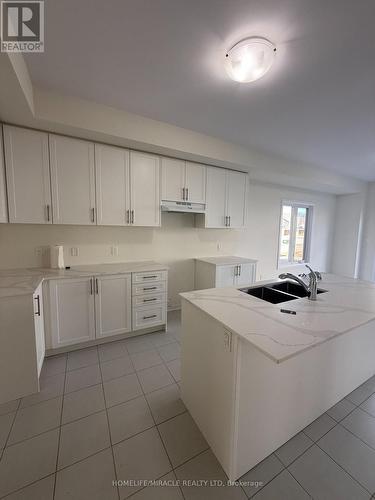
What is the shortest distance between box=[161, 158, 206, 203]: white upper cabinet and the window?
8.06ft

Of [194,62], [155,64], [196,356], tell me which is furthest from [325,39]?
[196,356]

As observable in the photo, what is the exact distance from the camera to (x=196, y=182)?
3.11m

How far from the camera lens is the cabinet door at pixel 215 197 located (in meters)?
3.25

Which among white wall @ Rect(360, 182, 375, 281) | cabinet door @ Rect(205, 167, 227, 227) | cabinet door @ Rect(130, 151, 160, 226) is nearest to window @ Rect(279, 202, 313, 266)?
white wall @ Rect(360, 182, 375, 281)

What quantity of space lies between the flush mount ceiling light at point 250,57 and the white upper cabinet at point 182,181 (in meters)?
1.51

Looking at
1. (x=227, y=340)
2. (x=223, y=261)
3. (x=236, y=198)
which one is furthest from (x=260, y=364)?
(x=236, y=198)

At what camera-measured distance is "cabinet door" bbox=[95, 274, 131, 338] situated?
244 centimetres

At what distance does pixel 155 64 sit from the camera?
5.18ft

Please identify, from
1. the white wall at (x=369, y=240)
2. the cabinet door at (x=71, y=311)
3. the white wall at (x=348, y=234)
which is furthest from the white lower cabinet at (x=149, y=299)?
the white wall at (x=369, y=240)

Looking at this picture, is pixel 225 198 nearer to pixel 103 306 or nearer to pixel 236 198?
pixel 236 198

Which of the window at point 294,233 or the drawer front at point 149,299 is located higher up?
the window at point 294,233

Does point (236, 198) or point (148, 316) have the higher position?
point (236, 198)

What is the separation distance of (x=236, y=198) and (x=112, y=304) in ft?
8.30

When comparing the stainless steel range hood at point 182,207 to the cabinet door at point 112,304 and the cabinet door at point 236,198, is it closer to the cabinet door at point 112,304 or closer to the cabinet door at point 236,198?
the cabinet door at point 236,198
